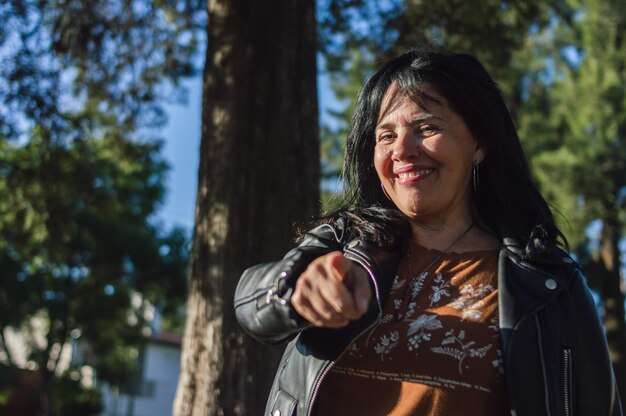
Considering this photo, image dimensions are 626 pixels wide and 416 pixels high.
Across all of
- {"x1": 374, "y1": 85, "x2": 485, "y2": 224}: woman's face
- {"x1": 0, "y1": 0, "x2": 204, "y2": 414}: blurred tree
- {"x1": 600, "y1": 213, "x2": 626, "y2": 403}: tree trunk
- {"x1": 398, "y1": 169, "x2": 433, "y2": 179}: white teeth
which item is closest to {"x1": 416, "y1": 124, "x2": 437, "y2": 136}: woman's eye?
{"x1": 374, "y1": 85, "x2": 485, "y2": 224}: woman's face

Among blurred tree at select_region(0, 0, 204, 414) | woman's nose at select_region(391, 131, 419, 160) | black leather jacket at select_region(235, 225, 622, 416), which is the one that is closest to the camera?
black leather jacket at select_region(235, 225, 622, 416)

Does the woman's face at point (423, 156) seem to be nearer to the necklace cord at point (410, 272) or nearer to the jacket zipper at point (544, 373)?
the necklace cord at point (410, 272)

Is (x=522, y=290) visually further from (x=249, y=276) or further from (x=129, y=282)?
(x=129, y=282)

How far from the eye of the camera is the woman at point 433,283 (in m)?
1.76

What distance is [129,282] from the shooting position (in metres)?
22.1

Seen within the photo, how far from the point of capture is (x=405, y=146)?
6.79ft

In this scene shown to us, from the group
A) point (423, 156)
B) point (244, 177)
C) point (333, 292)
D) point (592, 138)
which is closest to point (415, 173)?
point (423, 156)

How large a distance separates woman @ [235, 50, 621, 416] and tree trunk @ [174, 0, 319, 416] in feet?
6.56

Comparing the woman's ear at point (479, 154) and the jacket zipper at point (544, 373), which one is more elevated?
the woman's ear at point (479, 154)

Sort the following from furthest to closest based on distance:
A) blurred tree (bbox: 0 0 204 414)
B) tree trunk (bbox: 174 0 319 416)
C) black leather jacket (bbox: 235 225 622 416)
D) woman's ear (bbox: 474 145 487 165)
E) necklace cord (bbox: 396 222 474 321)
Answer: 1. blurred tree (bbox: 0 0 204 414)
2. tree trunk (bbox: 174 0 319 416)
3. woman's ear (bbox: 474 145 487 165)
4. necklace cord (bbox: 396 222 474 321)
5. black leather jacket (bbox: 235 225 622 416)

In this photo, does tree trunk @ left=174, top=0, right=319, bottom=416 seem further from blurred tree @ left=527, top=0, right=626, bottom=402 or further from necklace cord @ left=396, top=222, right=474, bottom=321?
blurred tree @ left=527, top=0, right=626, bottom=402

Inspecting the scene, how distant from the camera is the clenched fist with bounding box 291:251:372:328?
4.55 feet

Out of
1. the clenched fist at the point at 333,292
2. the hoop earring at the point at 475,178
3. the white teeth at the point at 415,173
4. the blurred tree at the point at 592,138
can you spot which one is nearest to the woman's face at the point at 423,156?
the white teeth at the point at 415,173

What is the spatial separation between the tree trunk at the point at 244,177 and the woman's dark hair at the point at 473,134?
6.25 ft
